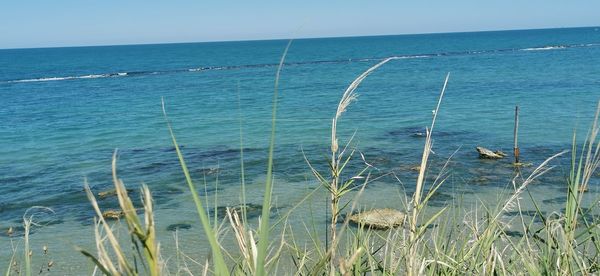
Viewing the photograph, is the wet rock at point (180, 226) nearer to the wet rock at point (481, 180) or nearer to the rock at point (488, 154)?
the wet rock at point (481, 180)

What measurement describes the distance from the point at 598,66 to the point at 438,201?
47.8 m

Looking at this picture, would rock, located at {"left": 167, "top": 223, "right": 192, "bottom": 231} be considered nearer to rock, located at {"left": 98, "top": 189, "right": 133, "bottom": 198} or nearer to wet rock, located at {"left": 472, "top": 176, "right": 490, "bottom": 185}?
rock, located at {"left": 98, "top": 189, "right": 133, "bottom": 198}

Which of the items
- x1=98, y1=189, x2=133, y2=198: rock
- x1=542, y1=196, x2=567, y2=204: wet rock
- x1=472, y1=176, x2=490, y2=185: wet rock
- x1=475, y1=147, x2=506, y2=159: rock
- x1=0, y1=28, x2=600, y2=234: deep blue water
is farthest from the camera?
x1=475, y1=147, x2=506, y2=159: rock

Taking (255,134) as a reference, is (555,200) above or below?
above

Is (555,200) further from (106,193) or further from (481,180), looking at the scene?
(106,193)

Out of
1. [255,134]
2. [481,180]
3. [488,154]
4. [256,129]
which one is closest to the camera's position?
[481,180]

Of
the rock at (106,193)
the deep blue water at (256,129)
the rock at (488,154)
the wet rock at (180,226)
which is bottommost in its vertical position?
the deep blue water at (256,129)

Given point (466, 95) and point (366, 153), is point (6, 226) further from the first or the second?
point (466, 95)

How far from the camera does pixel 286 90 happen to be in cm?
4700

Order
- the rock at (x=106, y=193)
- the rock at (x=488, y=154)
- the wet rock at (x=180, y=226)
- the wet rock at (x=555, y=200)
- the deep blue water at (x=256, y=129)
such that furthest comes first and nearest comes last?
the rock at (x=488, y=154) < the deep blue water at (x=256, y=129) < the rock at (x=106, y=193) < the wet rock at (x=555, y=200) < the wet rock at (x=180, y=226)

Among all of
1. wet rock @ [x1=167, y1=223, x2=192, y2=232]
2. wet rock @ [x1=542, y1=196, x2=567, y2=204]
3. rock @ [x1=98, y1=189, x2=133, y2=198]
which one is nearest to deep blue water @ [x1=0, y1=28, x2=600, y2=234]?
rock @ [x1=98, y1=189, x2=133, y2=198]

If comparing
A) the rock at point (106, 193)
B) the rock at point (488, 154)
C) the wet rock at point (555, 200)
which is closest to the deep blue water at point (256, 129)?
the rock at point (488, 154)

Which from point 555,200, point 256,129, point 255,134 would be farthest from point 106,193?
point 256,129

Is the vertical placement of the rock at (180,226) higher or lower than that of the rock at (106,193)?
higher
